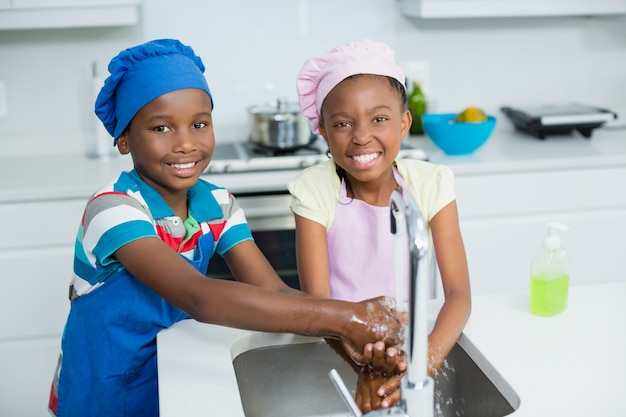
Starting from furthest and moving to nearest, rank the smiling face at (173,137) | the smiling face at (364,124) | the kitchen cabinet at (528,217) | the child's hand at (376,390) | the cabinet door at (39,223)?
the kitchen cabinet at (528,217) < the cabinet door at (39,223) < the smiling face at (364,124) < the smiling face at (173,137) < the child's hand at (376,390)

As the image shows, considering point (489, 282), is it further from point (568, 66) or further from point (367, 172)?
point (367, 172)

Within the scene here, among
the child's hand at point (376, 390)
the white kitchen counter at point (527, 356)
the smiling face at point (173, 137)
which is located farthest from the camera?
the smiling face at point (173, 137)

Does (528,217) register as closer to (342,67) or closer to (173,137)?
(342,67)

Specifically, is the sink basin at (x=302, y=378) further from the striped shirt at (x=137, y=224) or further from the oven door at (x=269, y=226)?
the oven door at (x=269, y=226)

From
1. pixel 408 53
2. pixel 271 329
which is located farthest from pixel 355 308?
pixel 408 53

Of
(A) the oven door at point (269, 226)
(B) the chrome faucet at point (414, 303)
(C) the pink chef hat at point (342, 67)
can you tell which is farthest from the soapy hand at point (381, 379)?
(A) the oven door at point (269, 226)

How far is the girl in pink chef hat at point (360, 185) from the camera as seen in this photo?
158cm

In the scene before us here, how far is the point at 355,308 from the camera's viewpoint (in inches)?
48.8

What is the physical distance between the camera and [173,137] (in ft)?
4.85

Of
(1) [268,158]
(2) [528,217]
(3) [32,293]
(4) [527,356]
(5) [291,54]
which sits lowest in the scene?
(3) [32,293]

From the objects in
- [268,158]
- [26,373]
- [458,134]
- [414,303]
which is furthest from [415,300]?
[26,373]

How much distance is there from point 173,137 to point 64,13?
Result: 1278mm

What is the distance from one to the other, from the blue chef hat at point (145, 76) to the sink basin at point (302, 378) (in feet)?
1.50

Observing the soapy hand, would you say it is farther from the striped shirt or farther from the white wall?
the white wall
